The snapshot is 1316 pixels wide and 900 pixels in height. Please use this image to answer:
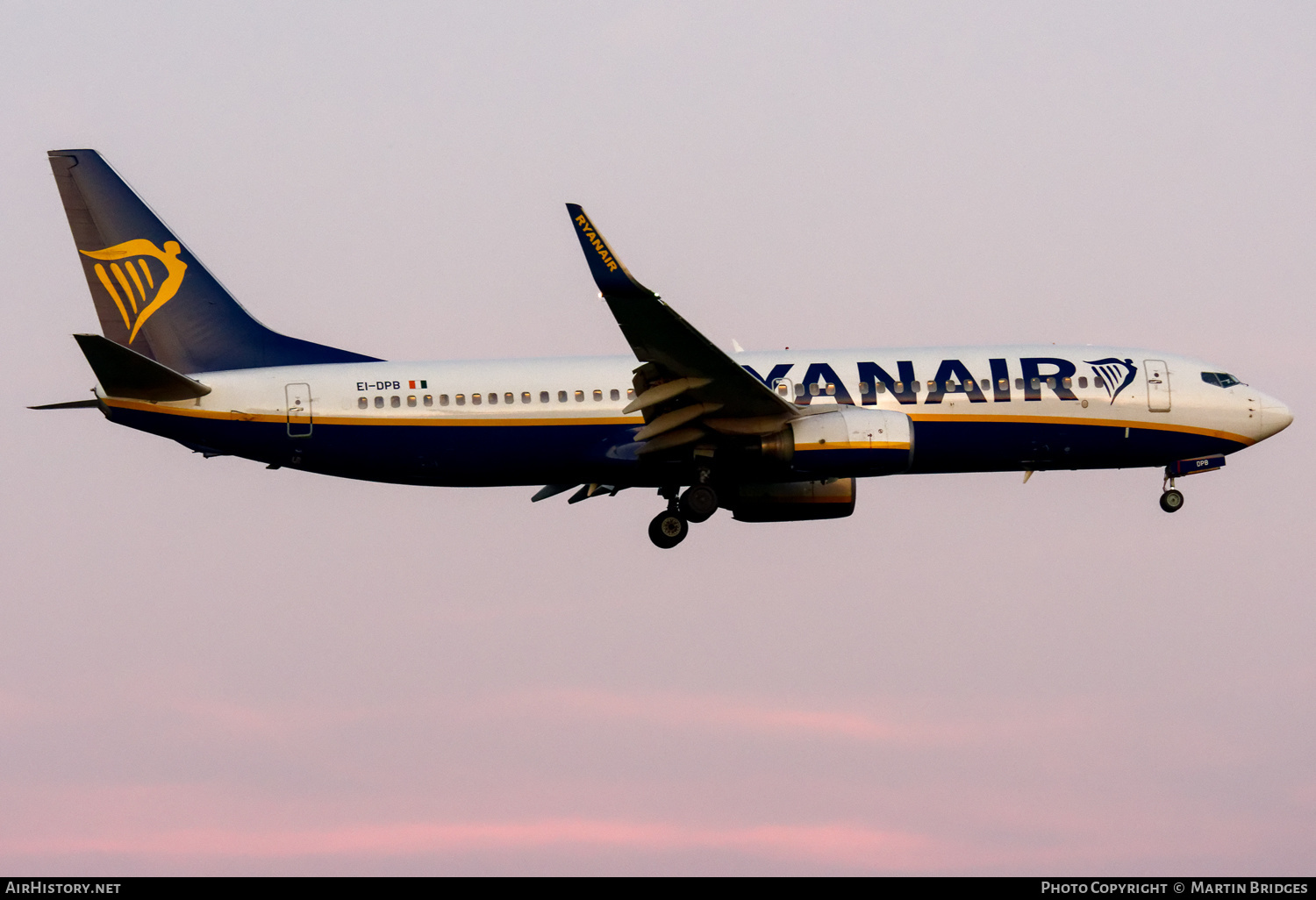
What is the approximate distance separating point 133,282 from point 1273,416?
29.2 metres

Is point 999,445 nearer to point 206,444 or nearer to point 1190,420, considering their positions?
point 1190,420

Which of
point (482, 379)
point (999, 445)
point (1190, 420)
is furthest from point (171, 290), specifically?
point (1190, 420)

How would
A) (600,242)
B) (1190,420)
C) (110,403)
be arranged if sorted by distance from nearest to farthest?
(600,242) < (110,403) < (1190,420)

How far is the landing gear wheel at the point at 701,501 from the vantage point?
4594 cm

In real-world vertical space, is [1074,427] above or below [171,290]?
below

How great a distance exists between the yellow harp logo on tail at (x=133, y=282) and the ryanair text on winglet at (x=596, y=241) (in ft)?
42.8

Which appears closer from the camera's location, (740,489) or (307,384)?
(307,384)

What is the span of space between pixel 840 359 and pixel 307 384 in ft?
42.7

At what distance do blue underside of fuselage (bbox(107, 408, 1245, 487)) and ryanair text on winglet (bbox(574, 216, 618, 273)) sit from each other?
6419mm

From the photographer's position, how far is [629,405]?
4444 cm

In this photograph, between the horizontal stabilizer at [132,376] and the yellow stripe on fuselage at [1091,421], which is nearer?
the horizontal stabilizer at [132,376]

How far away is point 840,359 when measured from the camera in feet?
154

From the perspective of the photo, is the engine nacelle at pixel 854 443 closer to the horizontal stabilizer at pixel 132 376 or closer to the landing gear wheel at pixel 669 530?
the landing gear wheel at pixel 669 530

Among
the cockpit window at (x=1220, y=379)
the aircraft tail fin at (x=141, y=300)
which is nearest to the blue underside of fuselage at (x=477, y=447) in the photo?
the aircraft tail fin at (x=141, y=300)
